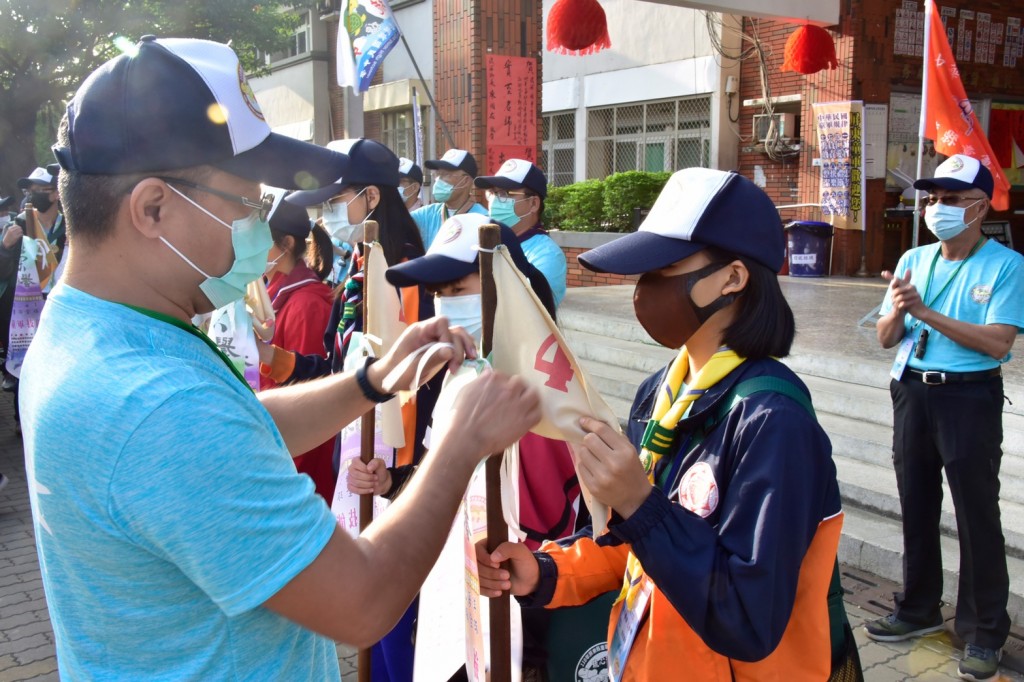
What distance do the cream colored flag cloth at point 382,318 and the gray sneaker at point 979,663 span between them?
8.68 feet

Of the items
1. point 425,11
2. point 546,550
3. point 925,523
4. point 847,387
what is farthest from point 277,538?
point 425,11

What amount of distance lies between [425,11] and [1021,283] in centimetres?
1510

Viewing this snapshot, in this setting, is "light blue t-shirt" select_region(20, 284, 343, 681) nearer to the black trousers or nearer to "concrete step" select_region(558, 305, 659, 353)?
the black trousers

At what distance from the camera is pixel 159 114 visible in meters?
1.35

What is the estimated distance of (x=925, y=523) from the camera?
409cm

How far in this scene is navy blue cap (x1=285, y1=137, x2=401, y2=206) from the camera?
13.9ft

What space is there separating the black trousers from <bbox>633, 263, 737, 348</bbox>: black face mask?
2472 mm

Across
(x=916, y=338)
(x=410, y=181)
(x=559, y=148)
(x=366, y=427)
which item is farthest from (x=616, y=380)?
(x=559, y=148)

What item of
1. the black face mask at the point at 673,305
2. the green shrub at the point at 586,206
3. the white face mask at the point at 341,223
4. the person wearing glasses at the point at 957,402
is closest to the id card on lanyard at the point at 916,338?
the person wearing glasses at the point at 957,402

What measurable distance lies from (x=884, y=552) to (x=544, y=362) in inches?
140

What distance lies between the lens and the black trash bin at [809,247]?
1241 centimetres

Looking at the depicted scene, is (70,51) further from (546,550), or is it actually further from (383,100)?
(546,550)

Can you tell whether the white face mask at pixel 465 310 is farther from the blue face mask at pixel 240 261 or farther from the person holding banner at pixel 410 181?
the person holding banner at pixel 410 181

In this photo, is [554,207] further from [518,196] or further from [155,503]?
[155,503]
